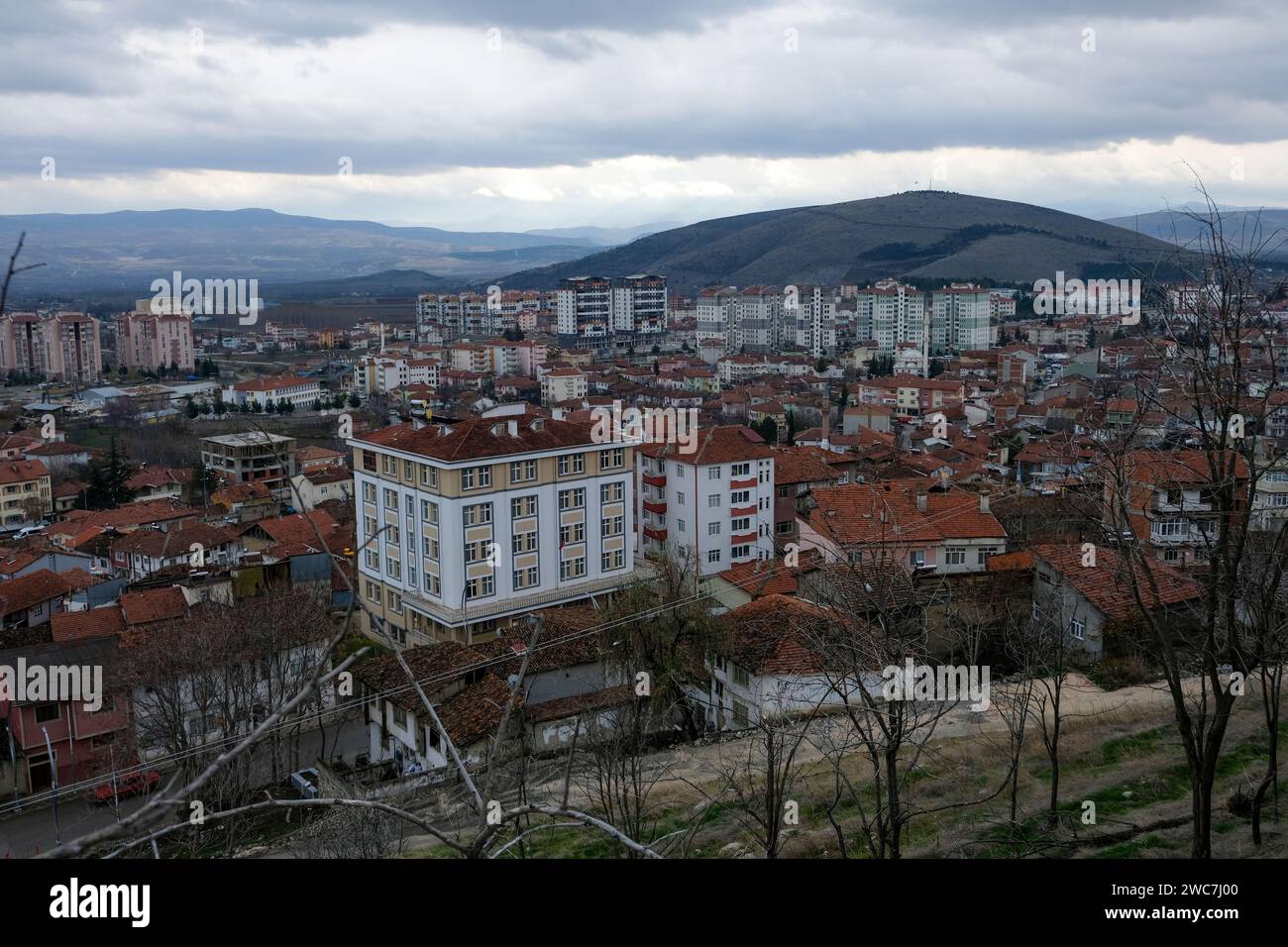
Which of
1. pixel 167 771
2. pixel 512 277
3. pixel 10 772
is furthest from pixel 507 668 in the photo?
pixel 512 277

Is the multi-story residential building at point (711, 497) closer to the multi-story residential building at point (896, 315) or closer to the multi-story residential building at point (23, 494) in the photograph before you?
the multi-story residential building at point (23, 494)

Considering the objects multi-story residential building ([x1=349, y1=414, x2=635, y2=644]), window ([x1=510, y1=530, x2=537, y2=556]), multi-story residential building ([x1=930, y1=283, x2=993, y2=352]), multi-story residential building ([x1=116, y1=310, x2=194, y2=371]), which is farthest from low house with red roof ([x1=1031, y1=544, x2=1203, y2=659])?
multi-story residential building ([x1=116, y1=310, x2=194, y2=371])

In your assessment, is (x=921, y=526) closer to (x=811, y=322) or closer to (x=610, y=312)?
(x=811, y=322)

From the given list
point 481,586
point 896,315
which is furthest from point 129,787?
point 896,315

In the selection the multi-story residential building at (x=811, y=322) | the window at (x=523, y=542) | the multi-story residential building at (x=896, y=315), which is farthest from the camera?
the multi-story residential building at (x=811, y=322)

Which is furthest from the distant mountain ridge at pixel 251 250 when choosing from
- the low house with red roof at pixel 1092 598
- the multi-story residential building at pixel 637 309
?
the low house with red roof at pixel 1092 598
